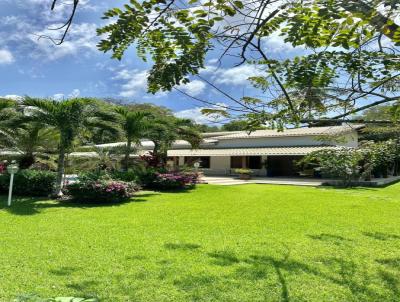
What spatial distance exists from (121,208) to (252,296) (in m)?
9.93

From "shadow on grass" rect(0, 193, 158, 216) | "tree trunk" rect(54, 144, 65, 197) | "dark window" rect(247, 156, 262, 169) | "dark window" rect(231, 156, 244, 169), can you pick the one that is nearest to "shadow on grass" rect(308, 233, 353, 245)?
"shadow on grass" rect(0, 193, 158, 216)

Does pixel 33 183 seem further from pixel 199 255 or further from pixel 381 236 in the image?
pixel 381 236

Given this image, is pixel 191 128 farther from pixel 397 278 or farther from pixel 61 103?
pixel 397 278

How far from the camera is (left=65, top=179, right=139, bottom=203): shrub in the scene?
15.8 metres

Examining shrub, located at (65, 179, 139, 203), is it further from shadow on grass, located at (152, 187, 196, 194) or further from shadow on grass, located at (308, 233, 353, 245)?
shadow on grass, located at (308, 233, 353, 245)

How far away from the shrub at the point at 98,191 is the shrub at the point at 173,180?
5.65 meters

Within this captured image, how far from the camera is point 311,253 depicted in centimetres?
789

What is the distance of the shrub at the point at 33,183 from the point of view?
56.2 feet

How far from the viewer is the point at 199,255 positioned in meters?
7.59

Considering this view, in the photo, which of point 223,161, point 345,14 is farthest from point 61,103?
point 223,161

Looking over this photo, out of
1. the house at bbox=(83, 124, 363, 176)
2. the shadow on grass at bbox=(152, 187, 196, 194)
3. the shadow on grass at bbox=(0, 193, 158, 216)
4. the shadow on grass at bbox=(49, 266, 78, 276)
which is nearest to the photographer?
the shadow on grass at bbox=(49, 266, 78, 276)

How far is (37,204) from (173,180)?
8.95 meters

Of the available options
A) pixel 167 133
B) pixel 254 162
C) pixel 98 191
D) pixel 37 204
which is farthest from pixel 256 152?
pixel 37 204

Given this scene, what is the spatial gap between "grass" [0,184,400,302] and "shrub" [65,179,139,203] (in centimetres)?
222
